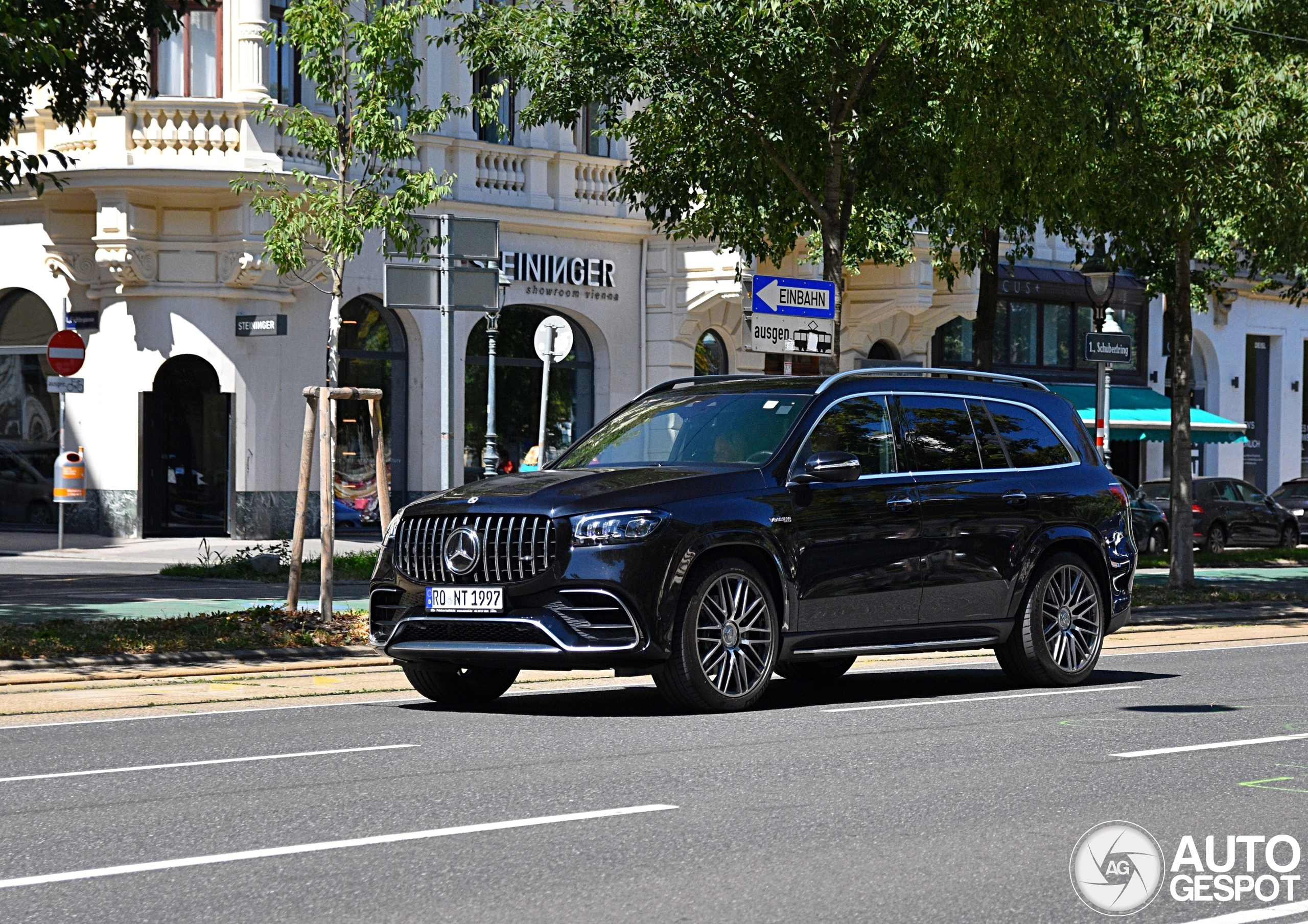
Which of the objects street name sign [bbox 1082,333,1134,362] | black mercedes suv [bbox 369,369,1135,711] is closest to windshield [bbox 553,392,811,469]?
black mercedes suv [bbox 369,369,1135,711]

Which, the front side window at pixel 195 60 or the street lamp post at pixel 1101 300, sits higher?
the front side window at pixel 195 60

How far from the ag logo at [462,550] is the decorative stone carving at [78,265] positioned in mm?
20477

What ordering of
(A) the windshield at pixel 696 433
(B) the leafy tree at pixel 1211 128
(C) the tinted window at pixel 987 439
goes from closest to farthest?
(A) the windshield at pixel 696 433, (C) the tinted window at pixel 987 439, (B) the leafy tree at pixel 1211 128

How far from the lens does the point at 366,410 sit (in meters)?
30.9

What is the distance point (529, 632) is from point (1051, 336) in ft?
112

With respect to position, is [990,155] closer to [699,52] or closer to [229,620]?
[699,52]

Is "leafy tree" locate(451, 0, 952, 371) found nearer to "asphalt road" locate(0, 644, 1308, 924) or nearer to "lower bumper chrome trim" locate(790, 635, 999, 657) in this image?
"lower bumper chrome trim" locate(790, 635, 999, 657)

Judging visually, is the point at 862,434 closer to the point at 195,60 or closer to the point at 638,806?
the point at 638,806

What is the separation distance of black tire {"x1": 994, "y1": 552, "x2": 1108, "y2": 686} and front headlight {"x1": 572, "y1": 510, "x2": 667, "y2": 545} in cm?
303

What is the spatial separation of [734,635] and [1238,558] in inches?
A: 913

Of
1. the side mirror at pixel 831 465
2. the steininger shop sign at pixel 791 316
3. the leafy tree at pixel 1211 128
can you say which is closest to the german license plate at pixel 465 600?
the side mirror at pixel 831 465

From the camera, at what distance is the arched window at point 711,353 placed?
34.2 metres

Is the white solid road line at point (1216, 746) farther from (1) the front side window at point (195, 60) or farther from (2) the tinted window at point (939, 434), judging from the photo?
(1) the front side window at point (195, 60)

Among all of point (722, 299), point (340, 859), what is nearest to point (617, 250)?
point (722, 299)
